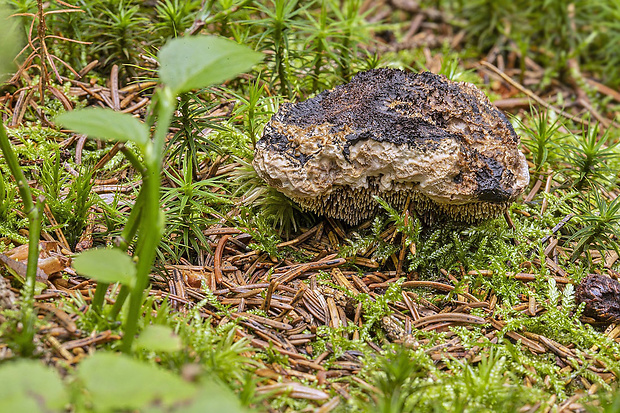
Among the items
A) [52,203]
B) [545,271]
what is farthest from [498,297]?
[52,203]

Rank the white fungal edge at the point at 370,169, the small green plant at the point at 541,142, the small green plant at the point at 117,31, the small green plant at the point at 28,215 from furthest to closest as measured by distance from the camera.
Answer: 1. the small green plant at the point at 117,31
2. the small green plant at the point at 541,142
3. the white fungal edge at the point at 370,169
4. the small green plant at the point at 28,215

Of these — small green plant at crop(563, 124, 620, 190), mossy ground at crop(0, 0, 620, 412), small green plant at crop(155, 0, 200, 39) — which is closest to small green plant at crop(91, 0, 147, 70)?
mossy ground at crop(0, 0, 620, 412)

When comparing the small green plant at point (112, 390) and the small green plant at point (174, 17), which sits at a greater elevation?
the small green plant at point (174, 17)

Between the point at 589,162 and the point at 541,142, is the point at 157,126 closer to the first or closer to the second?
the point at 541,142

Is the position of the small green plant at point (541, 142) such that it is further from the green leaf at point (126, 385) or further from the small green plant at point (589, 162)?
the green leaf at point (126, 385)

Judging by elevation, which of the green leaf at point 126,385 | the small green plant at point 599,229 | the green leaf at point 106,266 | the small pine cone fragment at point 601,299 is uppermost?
the green leaf at point 106,266

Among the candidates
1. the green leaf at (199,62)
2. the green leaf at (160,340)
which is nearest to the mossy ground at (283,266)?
the green leaf at (160,340)

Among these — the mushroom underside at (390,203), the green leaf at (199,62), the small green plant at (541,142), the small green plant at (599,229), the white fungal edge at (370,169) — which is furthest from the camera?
the small green plant at (541,142)
